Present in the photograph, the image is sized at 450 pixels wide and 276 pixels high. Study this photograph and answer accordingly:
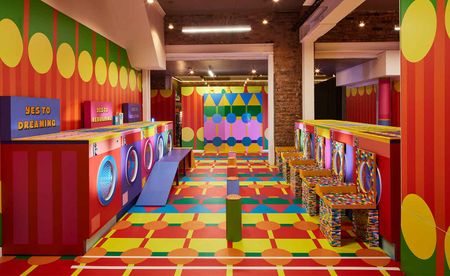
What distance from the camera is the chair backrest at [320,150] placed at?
602 cm

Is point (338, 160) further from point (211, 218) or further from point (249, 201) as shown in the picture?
point (211, 218)

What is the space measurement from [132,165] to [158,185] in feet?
2.79

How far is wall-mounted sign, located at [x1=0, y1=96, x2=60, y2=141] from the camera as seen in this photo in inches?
143

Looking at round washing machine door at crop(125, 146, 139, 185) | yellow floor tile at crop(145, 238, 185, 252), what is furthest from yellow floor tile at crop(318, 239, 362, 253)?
round washing machine door at crop(125, 146, 139, 185)

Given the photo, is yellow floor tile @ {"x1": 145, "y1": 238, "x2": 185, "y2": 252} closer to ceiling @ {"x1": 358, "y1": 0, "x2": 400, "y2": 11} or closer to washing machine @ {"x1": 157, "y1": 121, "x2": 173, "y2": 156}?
washing machine @ {"x1": 157, "y1": 121, "x2": 173, "y2": 156}

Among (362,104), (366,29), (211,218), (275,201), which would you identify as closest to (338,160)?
(275,201)

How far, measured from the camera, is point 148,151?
657 cm

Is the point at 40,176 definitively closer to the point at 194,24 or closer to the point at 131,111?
the point at 131,111

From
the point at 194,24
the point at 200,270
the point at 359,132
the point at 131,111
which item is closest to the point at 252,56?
the point at 194,24

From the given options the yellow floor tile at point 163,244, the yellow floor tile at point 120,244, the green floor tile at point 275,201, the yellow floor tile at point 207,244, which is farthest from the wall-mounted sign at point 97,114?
the green floor tile at point 275,201

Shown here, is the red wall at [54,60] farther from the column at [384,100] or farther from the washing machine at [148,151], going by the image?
the column at [384,100]

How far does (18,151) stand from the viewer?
3664 mm

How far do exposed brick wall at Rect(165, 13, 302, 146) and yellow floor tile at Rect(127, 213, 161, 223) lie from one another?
5.31 meters

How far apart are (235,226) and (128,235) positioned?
1.31m
